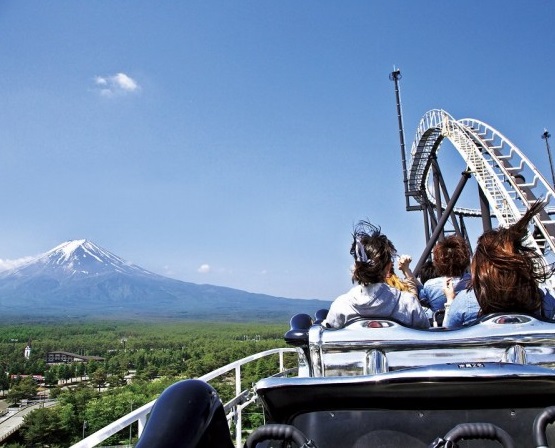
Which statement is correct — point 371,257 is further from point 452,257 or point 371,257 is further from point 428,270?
point 428,270

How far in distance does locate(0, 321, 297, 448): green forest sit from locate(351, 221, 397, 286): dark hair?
1.03 m

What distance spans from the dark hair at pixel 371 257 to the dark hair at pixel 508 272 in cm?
63

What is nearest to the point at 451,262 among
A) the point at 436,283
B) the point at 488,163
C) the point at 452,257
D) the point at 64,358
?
the point at 452,257

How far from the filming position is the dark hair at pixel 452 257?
11.9 ft

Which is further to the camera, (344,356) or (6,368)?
(6,368)

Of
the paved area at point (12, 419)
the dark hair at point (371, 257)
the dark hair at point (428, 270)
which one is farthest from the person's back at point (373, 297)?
the paved area at point (12, 419)

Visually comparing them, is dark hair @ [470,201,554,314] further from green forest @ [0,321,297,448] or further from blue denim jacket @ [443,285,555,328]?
green forest @ [0,321,297,448]

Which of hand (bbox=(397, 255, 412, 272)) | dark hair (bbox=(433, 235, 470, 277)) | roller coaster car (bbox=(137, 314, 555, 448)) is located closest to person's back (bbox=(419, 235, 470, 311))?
dark hair (bbox=(433, 235, 470, 277))

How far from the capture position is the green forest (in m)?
24.6

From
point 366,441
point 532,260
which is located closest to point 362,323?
point 532,260

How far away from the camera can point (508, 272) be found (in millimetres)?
2100

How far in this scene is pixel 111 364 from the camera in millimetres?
60500

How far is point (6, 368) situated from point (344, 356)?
67.3m

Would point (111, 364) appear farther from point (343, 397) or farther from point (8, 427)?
point (343, 397)
